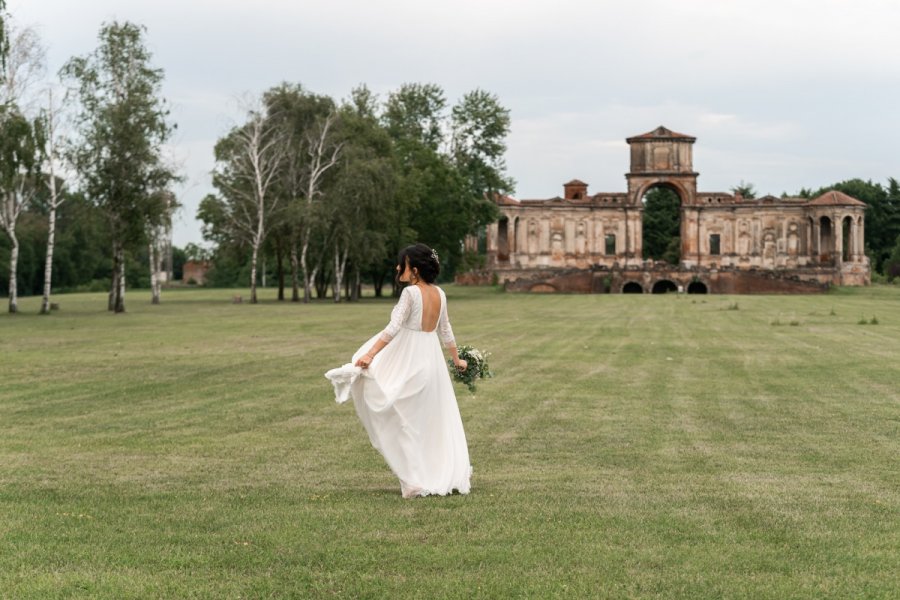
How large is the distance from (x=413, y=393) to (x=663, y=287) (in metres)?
91.6

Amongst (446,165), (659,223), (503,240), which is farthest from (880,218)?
(446,165)

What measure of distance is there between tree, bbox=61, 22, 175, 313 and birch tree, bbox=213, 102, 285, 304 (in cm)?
1138

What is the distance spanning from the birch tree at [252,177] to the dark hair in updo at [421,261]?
186 ft

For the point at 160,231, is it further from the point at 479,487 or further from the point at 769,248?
the point at 769,248

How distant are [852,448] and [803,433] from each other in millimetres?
1320

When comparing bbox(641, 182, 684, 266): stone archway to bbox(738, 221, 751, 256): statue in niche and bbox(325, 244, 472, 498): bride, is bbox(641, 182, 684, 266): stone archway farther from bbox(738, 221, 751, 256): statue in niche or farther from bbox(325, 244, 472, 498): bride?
bbox(325, 244, 472, 498): bride

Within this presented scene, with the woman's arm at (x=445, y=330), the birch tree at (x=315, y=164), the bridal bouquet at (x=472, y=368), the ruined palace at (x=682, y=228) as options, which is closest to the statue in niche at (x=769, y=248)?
the ruined palace at (x=682, y=228)

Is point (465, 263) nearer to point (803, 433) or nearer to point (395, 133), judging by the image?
point (395, 133)

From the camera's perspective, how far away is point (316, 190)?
234ft

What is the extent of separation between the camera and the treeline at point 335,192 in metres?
67.0

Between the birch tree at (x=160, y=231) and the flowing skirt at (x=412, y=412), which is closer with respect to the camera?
the flowing skirt at (x=412, y=412)

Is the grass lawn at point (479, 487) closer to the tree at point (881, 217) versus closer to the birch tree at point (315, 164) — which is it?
the birch tree at point (315, 164)

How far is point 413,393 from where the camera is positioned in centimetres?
999

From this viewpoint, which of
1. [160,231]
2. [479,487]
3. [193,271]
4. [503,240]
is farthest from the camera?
[193,271]
